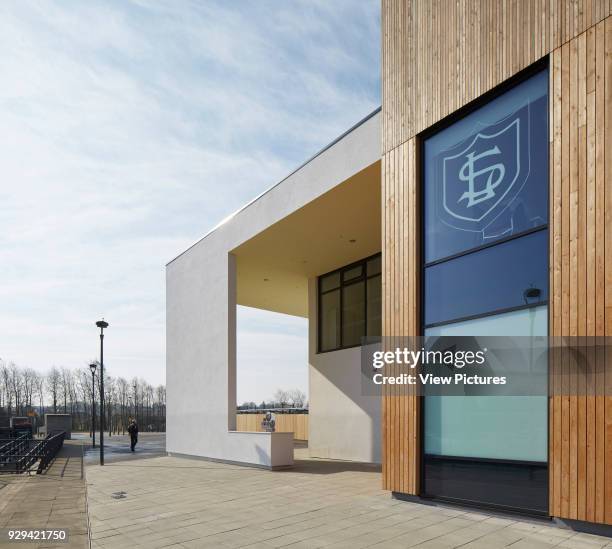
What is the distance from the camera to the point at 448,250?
9.16 metres

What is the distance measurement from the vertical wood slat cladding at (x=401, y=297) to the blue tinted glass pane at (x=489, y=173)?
0.29 meters

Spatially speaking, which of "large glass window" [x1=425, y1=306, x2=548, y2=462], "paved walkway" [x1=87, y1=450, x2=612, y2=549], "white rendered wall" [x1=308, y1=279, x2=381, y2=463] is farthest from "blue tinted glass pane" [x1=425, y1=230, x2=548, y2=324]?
"white rendered wall" [x1=308, y1=279, x2=381, y2=463]

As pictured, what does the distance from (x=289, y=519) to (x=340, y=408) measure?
10.1m

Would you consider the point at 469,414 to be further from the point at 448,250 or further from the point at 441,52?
the point at 441,52

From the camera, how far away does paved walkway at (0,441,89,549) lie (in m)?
8.22

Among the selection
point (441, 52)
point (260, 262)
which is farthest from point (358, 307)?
point (441, 52)

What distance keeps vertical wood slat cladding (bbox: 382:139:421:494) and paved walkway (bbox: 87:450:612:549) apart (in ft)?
1.97

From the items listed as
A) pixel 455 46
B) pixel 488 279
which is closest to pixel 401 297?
pixel 488 279

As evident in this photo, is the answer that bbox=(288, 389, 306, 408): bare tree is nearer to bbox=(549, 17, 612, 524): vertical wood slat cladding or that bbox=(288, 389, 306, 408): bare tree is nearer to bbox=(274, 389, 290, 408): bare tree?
bbox=(274, 389, 290, 408): bare tree

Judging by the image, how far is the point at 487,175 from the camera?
8.59 metres

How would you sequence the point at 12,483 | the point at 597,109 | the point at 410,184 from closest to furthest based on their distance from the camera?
the point at 597,109
the point at 410,184
the point at 12,483

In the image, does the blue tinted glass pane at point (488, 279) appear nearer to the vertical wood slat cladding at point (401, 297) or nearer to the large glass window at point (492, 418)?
the large glass window at point (492, 418)

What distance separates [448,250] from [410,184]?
1392mm

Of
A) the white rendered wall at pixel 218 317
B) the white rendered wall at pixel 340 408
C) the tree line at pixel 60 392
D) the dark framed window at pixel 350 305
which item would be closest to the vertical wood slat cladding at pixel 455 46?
the white rendered wall at pixel 218 317
